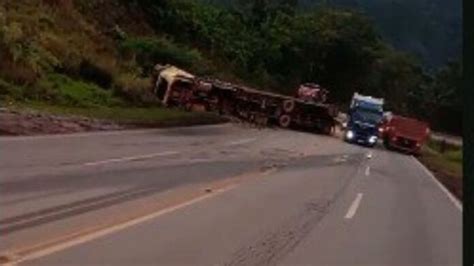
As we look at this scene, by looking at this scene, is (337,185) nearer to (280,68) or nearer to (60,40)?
(60,40)

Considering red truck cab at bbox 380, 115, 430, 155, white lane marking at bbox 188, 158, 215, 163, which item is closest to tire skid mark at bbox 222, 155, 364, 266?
white lane marking at bbox 188, 158, 215, 163

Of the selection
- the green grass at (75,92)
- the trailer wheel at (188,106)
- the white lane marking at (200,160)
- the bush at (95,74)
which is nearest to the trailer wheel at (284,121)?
the trailer wheel at (188,106)

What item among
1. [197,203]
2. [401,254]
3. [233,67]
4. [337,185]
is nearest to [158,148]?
[337,185]

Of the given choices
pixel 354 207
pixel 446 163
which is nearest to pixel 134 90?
pixel 446 163

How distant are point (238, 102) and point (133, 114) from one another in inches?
565

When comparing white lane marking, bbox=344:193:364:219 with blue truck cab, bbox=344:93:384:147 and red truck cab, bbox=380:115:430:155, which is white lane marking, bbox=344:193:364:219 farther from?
red truck cab, bbox=380:115:430:155

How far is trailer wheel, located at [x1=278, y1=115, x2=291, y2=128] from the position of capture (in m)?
54.9

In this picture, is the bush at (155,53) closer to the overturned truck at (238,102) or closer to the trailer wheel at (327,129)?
the overturned truck at (238,102)

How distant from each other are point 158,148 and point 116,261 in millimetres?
18821

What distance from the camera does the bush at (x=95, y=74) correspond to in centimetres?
4614

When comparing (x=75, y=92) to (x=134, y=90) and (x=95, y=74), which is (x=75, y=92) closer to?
(x=95, y=74)

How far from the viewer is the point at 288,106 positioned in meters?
54.3

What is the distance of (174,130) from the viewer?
38.4 meters

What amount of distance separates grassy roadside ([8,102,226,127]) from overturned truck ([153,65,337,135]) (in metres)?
1.52
